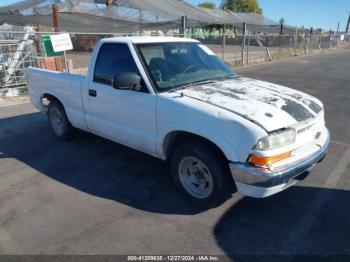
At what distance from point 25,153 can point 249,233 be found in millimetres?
3935

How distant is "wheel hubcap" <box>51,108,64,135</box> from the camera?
558 cm

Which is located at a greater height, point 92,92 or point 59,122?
point 92,92

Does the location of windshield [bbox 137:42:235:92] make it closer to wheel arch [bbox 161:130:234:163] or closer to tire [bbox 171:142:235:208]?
wheel arch [bbox 161:130:234:163]

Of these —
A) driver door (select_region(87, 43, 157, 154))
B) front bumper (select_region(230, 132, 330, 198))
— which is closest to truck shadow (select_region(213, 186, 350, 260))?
front bumper (select_region(230, 132, 330, 198))

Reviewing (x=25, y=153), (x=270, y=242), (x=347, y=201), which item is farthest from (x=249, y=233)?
(x=25, y=153)

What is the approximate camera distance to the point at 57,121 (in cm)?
572

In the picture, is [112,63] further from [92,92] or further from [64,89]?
[64,89]

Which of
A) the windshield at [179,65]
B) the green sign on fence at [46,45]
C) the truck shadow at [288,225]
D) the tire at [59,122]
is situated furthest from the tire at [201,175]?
the green sign on fence at [46,45]

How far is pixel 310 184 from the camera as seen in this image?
3.97m

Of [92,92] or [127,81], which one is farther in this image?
[92,92]

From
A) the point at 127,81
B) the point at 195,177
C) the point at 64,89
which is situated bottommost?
the point at 195,177

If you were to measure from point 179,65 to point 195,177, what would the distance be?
1.47 metres

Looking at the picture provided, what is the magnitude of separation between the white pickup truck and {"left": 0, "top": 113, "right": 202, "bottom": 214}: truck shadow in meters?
0.40

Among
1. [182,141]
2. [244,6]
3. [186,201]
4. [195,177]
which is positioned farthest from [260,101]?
[244,6]
